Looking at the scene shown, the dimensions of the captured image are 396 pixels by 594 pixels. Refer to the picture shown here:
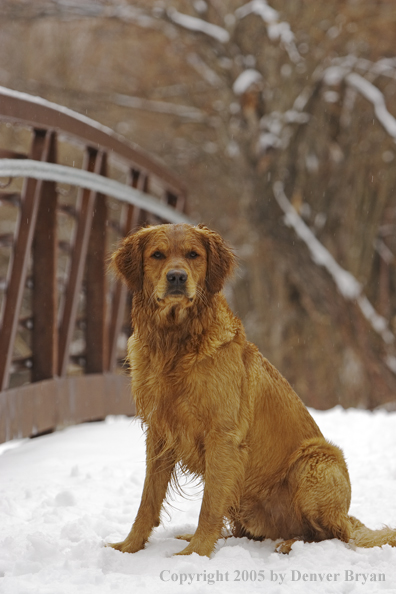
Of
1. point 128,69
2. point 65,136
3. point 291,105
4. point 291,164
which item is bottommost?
point 65,136

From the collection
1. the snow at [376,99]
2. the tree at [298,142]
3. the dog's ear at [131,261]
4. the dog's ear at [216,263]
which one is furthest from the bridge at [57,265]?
the snow at [376,99]

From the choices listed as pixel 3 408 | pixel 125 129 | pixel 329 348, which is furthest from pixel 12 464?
pixel 125 129

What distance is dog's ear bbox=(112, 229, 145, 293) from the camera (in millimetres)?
3480

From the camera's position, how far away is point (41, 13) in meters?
12.6

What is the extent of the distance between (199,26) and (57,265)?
317 inches

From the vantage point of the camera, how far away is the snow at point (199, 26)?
493 inches

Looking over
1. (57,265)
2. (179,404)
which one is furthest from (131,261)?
(57,265)

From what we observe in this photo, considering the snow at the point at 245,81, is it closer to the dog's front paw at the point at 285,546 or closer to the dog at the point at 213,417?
the dog at the point at 213,417

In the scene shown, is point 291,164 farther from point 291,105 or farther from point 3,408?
point 3,408

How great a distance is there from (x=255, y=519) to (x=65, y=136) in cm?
325

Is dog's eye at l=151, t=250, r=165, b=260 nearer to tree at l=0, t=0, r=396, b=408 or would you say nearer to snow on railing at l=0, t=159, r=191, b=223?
snow on railing at l=0, t=159, r=191, b=223

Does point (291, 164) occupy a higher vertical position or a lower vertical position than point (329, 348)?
higher

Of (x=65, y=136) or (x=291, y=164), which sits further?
(x=291, y=164)

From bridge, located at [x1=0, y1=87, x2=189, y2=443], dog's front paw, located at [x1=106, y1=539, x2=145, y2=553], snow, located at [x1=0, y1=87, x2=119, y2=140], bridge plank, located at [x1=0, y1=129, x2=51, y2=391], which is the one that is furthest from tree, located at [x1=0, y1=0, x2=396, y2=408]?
dog's front paw, located at [x1=106, y1=539, x2=145, y2=553]
